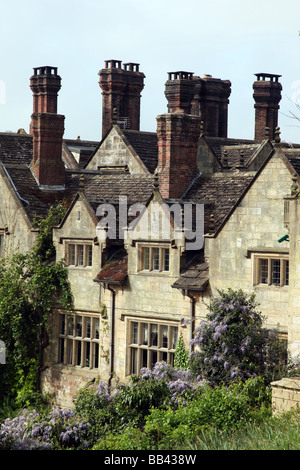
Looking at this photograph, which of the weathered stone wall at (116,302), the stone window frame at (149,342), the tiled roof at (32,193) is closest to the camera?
the weathered stone wall at (116,302)

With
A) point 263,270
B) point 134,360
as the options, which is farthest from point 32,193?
point 263,270

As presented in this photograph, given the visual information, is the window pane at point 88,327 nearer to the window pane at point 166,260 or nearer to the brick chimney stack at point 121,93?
the window pane at point 166,260

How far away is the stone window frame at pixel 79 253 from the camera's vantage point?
87.2 ft

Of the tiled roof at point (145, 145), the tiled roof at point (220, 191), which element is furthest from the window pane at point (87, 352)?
the tiled roof at point (145, 145)

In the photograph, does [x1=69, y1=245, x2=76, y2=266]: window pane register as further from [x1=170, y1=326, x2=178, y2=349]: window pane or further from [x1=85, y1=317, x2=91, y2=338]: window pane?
[x1=170, y1=326, x2=178, y2=349]: window pane

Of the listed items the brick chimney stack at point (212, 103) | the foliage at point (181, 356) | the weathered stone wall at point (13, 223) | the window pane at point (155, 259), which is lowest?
the foliage at point (181, 356)

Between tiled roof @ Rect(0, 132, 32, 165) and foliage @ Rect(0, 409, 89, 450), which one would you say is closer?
foliage @ Rect(0, 409, 89, 450)

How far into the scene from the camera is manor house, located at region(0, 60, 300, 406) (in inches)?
881

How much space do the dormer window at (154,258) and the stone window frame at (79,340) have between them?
7.18 feet

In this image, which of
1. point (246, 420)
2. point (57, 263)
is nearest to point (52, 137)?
point (57, 263)

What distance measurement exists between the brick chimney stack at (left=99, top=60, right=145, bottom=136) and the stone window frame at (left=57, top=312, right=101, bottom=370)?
37.8ft

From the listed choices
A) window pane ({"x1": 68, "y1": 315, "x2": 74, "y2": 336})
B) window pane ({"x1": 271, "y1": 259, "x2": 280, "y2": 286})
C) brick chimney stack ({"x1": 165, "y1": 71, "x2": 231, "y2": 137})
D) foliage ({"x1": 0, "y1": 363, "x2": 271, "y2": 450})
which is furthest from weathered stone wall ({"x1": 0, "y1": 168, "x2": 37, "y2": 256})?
brick chimney stack ({"x1": 165, "y1": 71, "x2": 231, "y2": 137})

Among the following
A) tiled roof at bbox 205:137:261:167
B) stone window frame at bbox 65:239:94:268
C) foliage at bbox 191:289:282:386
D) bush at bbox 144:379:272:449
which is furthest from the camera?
tiled roof at bbox 205:137:261:167
